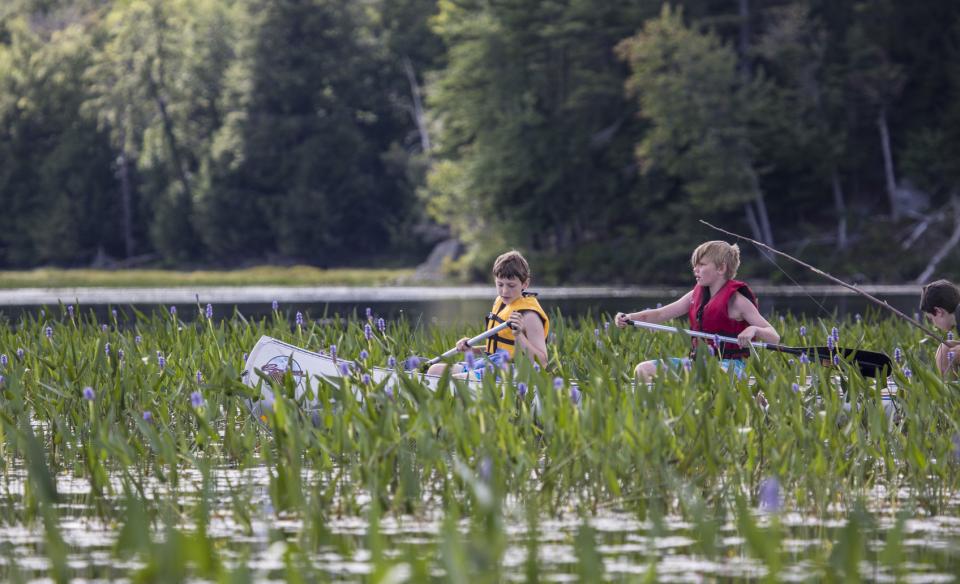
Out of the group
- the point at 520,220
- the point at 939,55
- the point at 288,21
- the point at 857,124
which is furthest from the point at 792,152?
the point at 288,21

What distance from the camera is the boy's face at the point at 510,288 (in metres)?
8.48

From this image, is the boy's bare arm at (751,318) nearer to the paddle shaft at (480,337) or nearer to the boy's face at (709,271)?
the boy's face at (709,271)

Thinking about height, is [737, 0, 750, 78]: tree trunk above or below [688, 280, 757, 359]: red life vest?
above

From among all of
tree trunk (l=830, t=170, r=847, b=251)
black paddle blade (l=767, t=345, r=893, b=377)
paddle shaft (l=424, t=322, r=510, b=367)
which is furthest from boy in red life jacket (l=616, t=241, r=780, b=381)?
tree trunk (l=830, t=170, r=847, b=251)

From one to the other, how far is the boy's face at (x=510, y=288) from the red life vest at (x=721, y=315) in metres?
1.18

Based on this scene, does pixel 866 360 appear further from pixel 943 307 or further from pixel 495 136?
pixel 495 136

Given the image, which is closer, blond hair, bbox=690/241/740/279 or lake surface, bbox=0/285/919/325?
blond hair, bbox=690/241/740/279

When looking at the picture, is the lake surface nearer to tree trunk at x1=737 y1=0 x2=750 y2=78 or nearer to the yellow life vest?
tree trunk at x1=737 y1=0 x2=750 y2=78

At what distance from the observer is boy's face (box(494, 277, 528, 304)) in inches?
334

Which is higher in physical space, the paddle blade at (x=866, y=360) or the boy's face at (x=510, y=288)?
the boy's face at (x=510, y=288)

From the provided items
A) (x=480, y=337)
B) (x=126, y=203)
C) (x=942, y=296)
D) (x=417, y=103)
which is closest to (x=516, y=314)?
(x=480, y=337)

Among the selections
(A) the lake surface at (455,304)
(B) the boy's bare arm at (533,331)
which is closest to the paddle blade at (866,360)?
(B) the boy's bare arm at (533,331)

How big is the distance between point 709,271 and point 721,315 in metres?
0.30

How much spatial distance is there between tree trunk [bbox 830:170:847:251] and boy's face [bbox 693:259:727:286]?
111 feet
